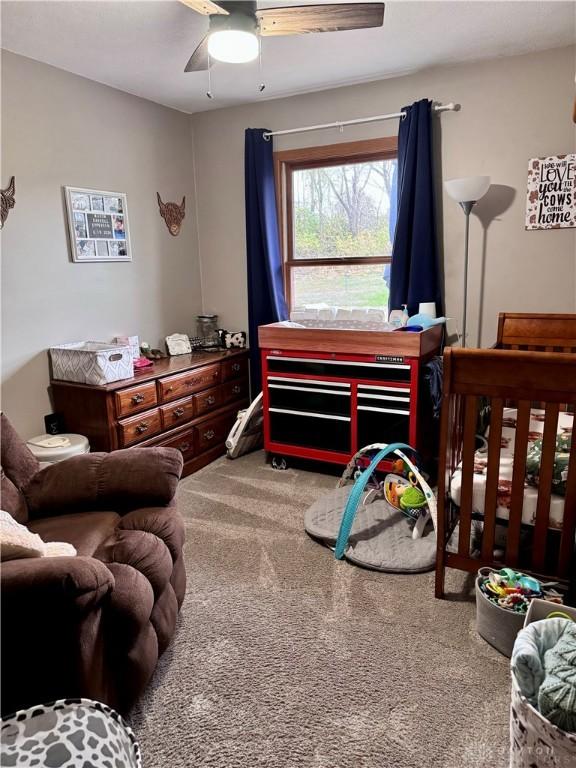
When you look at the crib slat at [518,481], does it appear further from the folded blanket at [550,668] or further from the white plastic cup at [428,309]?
the white plastic cup at [428,309]

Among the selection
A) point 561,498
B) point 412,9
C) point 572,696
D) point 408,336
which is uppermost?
point 412,9

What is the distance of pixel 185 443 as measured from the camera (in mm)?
3396

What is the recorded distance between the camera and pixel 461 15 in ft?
7.97

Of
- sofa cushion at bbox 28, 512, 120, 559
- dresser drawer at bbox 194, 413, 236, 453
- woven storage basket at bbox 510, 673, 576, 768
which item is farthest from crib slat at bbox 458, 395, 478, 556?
dresser drawer at bbox 194, 413, 236, 453

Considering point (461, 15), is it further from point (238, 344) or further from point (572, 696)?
point (572, 696)

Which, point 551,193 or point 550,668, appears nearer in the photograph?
point 550,668

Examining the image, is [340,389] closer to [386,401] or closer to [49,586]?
[386,401]

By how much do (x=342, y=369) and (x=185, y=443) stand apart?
45.5 inches

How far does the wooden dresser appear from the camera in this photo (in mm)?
2877

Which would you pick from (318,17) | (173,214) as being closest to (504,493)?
(318,17)

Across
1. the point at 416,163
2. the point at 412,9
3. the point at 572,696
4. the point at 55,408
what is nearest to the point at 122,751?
the point at 572,696

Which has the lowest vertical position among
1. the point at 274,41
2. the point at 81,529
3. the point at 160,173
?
the point at 81,529

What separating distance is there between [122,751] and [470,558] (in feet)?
4.46

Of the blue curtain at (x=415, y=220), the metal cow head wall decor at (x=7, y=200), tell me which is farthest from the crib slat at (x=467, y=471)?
the metal cow head wall decor at (x=7, y=200)
